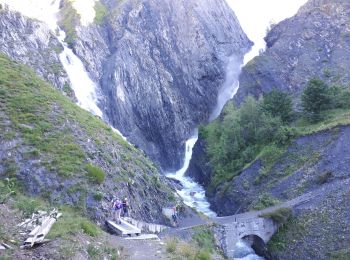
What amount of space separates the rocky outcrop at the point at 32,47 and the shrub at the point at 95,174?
102ft

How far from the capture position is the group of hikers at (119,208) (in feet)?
78.6

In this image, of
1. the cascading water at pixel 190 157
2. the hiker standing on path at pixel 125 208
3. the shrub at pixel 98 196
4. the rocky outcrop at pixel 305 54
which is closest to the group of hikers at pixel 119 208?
the hiker standing on path at pixel 125 208

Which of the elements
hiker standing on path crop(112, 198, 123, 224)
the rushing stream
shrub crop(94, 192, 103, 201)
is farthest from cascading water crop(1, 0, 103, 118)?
hiker standing on path crop(112, 198, 123, 224)

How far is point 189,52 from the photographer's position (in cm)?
7656

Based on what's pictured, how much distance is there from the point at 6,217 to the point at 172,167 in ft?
165

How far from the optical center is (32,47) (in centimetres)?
5838

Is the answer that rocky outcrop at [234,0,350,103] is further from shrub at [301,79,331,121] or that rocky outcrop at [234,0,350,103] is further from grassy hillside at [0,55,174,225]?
grassy hillside at [0,55,174,225]

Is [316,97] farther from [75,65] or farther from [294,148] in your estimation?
[75,65]

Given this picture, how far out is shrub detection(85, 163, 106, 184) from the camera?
2570cm

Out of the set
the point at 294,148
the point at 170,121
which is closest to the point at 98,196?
the point at 294,148

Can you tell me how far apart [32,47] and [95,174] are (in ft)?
128

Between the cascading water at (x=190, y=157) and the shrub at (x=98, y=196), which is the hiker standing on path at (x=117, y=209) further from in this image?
the cascading water at (x=190, y=157)

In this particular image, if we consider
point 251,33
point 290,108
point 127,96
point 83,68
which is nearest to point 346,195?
point 290,108

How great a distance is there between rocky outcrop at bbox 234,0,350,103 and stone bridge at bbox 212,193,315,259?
3248cm
